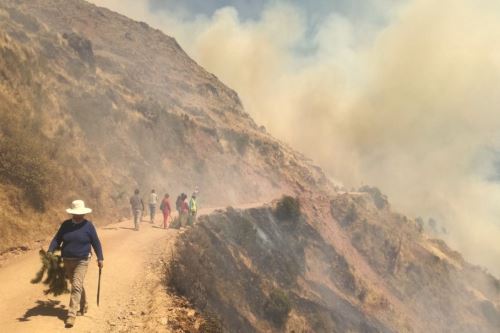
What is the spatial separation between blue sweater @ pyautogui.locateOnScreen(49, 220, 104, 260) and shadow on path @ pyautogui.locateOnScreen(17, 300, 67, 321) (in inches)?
58.3

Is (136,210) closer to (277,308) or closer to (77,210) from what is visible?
(277,308)

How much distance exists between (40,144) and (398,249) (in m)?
53.9

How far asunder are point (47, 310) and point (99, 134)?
21931mm

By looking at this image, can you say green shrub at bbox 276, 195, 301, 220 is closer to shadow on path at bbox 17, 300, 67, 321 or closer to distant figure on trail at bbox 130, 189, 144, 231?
distant figure on trail at bbox 130, 189, 144, 231

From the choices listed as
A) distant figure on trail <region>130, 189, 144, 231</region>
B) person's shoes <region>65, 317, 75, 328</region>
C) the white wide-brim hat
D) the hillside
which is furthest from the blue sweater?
distant figure on trail <region>130, 189, 144, 231</region>

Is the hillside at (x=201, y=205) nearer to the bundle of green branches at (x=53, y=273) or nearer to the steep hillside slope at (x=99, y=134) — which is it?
the steep hillside slope at (x=99, y=134)

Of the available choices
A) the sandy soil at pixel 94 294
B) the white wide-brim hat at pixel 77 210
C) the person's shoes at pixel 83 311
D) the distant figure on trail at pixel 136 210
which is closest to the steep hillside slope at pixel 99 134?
the distant figure on trail at pixel 136 210

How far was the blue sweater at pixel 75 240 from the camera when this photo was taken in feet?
27.5

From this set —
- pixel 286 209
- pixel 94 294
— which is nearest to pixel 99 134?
pixel 94 294

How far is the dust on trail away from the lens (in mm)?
8781

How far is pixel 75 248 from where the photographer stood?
839cm

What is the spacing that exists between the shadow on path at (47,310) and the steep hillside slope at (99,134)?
18.8 ft

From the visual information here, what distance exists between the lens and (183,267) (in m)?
15.5

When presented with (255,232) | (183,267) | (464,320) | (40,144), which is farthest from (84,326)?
(464,320)
